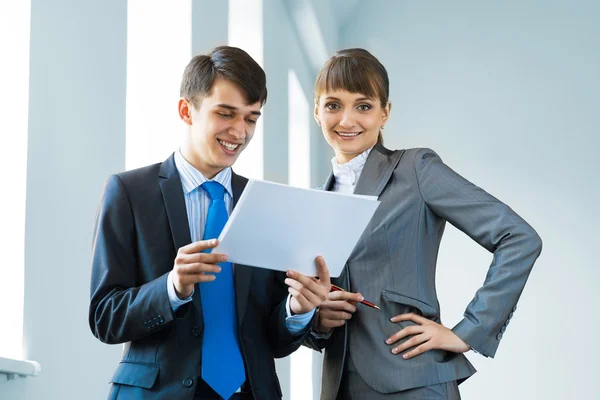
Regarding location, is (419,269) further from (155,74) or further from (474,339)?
(155,74)

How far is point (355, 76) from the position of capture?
2312mm

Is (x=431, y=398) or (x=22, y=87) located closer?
(x=431, y=398)

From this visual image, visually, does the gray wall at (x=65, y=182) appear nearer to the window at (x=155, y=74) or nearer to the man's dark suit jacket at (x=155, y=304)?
the man's dark suit jacket at (x=155, y=304)

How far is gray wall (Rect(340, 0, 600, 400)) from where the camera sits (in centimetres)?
666

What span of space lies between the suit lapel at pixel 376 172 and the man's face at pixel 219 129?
370 millimetres

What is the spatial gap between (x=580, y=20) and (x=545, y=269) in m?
2.13

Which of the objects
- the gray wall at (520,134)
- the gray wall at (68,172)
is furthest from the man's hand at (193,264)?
the gray wall at (520,134)

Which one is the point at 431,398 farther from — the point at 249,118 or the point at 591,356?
the point at 591,356

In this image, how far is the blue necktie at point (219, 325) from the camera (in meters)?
1.77

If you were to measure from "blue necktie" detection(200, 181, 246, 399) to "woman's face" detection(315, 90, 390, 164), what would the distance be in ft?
1.57

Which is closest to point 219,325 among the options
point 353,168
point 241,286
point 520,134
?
point 241,286

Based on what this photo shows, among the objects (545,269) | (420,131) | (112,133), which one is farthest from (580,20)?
(112,133)

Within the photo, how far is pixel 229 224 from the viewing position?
67.9 inches

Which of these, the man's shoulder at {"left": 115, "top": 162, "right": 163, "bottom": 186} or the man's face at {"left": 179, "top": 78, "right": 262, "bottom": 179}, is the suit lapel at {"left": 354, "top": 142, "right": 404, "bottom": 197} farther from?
the man's shoulder at {"left": 115, "top": 162, "right": 163, "bottom": 186}
